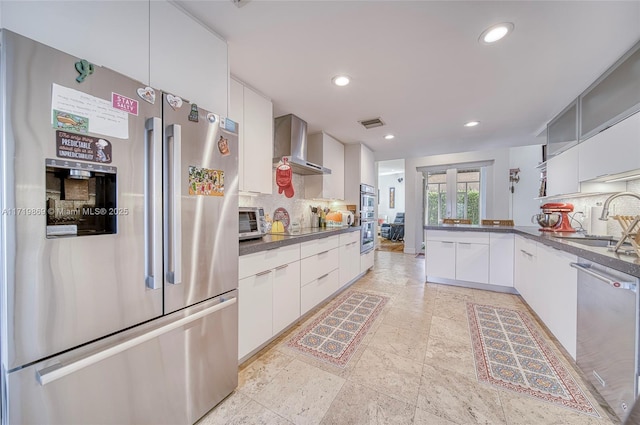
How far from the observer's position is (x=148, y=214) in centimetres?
104

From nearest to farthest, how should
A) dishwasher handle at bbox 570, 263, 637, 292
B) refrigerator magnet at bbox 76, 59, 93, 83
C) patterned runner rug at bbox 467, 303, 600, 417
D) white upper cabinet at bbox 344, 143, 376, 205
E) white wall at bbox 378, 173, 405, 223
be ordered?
refrigerator magnet at bbox 76, 59, 93, 83
dishwasher handle at bbox 570, 263, 637, 292
patterned runner rug at bbox 467, 303, 600, 417
white upper cabinet at bbox 344, 143, 376, 205
white wall at bbox 378, 173, 405, 223

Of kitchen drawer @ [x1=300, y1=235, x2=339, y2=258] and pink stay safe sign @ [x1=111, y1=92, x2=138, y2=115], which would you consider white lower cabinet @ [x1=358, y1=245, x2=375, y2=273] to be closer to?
kitchen drawer @ [x1=300, y1=235, x2=339, y2=258]

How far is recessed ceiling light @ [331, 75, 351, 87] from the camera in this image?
2049 millimetres

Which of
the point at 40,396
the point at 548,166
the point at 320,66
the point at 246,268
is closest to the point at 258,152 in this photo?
the point at 320,66

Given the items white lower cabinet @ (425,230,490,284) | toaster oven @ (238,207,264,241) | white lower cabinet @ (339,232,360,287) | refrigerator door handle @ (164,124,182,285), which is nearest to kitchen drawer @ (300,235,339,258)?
white lower cabinet @ (339,232,360,287)

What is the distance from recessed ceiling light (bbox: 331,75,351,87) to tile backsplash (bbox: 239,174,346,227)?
134 cm

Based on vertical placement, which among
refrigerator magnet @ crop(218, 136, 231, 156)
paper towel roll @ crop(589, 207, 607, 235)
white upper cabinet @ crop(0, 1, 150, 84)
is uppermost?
→ white upper cabinet @ crop(0, 1, 150, 84)

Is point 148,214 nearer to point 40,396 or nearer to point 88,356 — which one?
point 88,356

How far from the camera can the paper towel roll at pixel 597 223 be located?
2432 mm

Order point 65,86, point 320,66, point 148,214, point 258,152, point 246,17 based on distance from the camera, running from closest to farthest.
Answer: point 65,86 → point 148,214 → point 246,17 → point 320,66 → point 258,152

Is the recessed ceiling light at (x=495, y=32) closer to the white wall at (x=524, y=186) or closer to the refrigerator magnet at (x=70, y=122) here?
the refrigerator magnet at (x=70, y=122)

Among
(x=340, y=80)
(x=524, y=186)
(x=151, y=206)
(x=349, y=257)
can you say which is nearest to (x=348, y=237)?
(x=349, y=257)

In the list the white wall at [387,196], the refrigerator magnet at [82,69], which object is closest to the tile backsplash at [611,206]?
the refrigerator magnet at [82,69]

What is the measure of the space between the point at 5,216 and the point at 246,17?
1.46 meters
